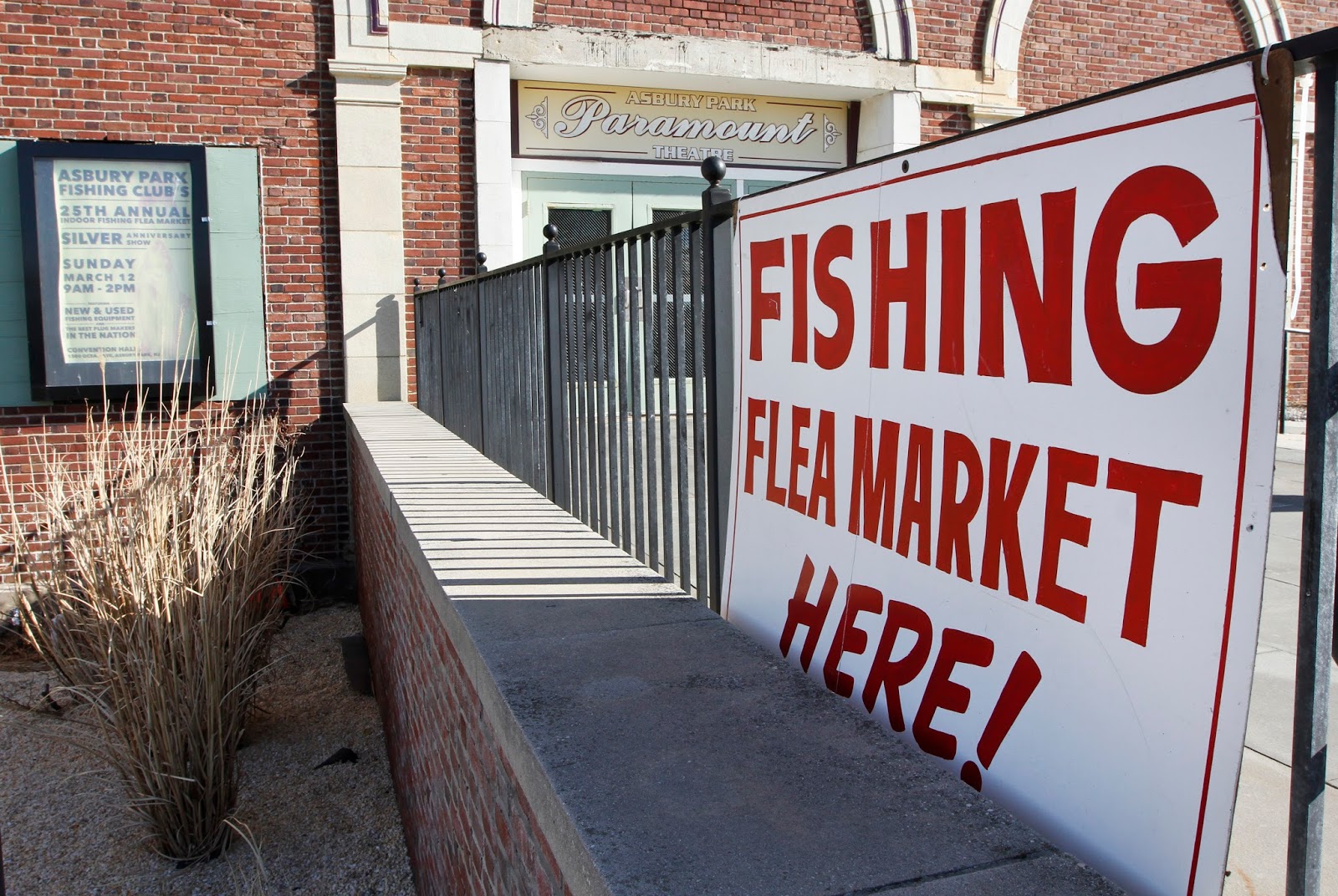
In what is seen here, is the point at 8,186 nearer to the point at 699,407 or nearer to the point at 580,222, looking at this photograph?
the point at 580,222

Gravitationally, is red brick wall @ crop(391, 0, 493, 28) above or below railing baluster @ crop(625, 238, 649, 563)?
above

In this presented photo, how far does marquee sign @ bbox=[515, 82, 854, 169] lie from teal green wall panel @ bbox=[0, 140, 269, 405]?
2.62m

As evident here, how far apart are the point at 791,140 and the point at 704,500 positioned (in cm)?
896

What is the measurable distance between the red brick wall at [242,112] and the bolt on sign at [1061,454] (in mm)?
7965

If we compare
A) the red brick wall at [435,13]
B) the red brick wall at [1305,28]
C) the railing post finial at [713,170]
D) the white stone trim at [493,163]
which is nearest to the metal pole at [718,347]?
the railing post finial at [713,170]

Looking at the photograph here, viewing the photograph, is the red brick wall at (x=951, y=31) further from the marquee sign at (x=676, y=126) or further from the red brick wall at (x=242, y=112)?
the red brick wall at (x=242, y=112)

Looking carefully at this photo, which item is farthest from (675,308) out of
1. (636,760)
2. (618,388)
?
(636,760)

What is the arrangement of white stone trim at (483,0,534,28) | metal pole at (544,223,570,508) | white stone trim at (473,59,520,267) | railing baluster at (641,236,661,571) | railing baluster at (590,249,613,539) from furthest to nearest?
white stone trim at (473,59,520,267)
white stone trim at (483,0,534,28)
metal pole at (544,223,570,508)
railing baluster at (590,249,613,539)
railing baluster at (641,236,661,571)

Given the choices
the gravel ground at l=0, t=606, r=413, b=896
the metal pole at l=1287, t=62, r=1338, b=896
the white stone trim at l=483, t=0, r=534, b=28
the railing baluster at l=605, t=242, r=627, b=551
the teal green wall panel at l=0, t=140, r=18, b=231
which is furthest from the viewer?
the white stone trim at l=483, t=0, r=534, b=28

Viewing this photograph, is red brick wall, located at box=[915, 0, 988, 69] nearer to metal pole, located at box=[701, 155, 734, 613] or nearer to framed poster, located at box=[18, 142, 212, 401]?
framed poster, located at box=[18, 142, 212, 401]

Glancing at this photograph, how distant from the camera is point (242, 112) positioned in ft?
29.7

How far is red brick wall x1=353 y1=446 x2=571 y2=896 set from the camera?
2182 mm

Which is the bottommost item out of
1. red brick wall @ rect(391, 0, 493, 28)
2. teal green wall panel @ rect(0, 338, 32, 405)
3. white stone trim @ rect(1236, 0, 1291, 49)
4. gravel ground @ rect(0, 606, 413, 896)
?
gravel ground @ rect(0, 606, 413, 896)

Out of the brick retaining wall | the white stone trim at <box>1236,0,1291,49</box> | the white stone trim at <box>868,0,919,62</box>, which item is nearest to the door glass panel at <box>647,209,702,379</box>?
the brick retaining wall
